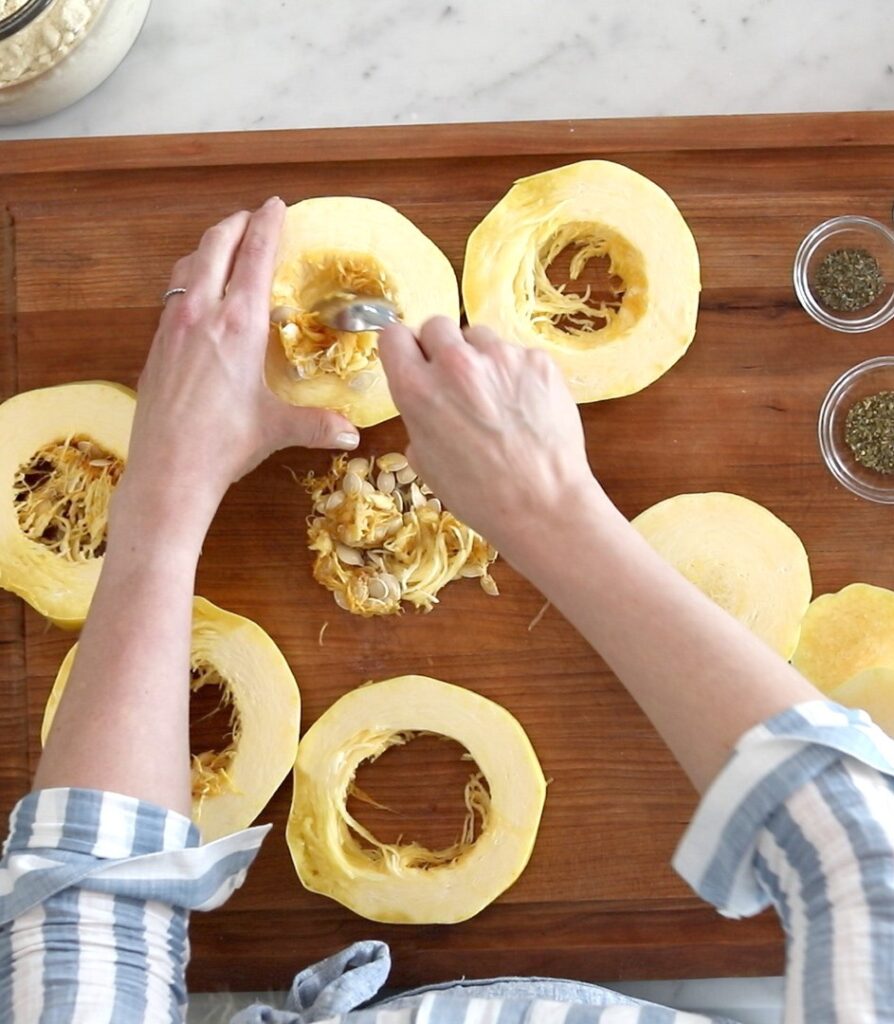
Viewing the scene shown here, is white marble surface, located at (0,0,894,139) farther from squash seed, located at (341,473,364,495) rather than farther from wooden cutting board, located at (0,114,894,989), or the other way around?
squash seed, located at (341,473,364,495)

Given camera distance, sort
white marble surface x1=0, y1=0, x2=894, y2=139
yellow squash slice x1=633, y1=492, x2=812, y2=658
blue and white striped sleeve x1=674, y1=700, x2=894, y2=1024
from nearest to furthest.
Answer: blue and white striped sleeve x1=674, y1=700, x2=894, y2=1024, yellow squash slice x1=633, y1=492, x2=812, y2=658, white marble surface x1=0, y1=0, x2=894, y2=139

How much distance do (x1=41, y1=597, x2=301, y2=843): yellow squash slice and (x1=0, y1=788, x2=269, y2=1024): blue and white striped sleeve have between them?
240 millimetres

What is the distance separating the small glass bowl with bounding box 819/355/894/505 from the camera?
120 cm

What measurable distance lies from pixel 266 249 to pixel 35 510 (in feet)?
1.24

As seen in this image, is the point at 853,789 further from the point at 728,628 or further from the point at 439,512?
the point at 439,512

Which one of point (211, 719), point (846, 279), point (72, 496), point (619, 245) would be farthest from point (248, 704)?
point (846, 279)

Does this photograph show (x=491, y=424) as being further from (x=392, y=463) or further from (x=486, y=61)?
(x=486, y=61)

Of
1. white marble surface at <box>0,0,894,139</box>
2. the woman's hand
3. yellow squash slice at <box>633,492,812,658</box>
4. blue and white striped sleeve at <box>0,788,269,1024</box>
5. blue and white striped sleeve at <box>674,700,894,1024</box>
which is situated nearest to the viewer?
blue and white striped sleeve at <box>674,700,894,1024</box>

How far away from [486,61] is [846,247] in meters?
0.48

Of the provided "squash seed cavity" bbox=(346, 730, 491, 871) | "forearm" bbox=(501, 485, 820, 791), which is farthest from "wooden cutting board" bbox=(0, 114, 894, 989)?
"forearm" bbox=(501, 485, 820, 791)

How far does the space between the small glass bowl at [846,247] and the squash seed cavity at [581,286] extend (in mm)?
189

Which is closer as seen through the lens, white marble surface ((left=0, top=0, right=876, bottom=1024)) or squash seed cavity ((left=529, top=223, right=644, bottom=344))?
squash seed cavity ((left=529, top=223, right=644, bottom=344))

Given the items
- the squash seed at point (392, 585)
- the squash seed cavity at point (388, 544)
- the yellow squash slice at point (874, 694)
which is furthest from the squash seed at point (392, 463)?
the yellow squash slice at point (874, 694)

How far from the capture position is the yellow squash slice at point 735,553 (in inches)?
46.3
